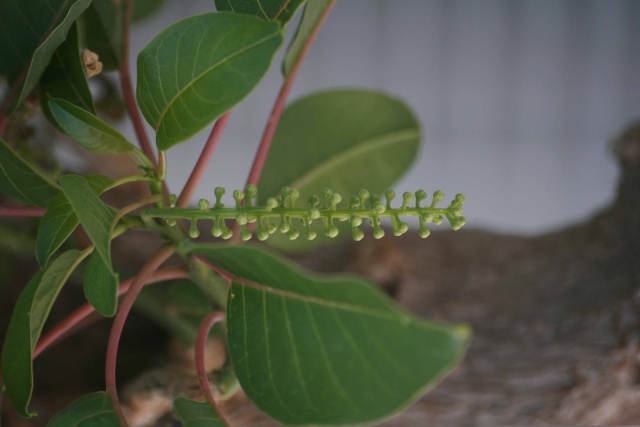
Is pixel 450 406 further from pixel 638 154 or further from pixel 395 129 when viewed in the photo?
pixel 638 154

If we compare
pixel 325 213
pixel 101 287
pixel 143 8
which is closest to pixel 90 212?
pixel 101 287

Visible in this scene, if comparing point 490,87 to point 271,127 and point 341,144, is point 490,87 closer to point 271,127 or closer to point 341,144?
point 341,144

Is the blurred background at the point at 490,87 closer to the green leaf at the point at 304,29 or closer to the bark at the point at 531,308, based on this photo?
the bark at the point at 531,308

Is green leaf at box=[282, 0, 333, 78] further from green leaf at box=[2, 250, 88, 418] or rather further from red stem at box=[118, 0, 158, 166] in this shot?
green leaf at box=[2, 250, 88, 418]

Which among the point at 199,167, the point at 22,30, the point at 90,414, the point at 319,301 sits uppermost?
the point at 22,30

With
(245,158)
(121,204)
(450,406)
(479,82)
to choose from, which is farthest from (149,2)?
(479,82)

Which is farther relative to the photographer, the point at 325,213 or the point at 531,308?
the point at 531,308

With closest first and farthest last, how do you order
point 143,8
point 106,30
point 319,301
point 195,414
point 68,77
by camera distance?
point 319,301
point 195,414
point 68,77
point 106,30
point 143,8

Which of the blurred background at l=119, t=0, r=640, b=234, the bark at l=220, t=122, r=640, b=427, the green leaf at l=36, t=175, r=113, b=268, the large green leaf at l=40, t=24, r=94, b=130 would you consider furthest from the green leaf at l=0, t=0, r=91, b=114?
the blurred background at l=119, t=0, r=640, b=234
